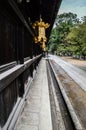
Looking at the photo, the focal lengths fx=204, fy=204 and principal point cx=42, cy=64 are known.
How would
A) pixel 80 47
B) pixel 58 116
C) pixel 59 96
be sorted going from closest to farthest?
1. pixel 58 116
2. pixel 59 96
3. pixel 80 47

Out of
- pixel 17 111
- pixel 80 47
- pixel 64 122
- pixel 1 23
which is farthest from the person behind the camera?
pixel 80 47

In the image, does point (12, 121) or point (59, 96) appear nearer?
point (12, 121)

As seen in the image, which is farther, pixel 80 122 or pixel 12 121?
pixel 80 122

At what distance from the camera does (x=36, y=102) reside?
5.84m

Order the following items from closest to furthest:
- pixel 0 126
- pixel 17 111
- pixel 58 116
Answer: pixel 0 126, pixel 17 111, pixel 58 116

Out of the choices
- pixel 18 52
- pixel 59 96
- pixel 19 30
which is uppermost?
pixel 19 30

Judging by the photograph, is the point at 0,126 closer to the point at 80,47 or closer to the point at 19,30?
the point at 19,30

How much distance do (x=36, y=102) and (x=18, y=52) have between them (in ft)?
5.90

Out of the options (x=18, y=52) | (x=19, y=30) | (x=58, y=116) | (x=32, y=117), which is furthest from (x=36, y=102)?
(x=19, y=30)

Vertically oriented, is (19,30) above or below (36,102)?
above

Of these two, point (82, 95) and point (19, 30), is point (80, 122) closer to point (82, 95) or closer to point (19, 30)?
point (19, 30)

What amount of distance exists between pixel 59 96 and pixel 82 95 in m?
0.88

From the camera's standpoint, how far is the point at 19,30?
186 inches

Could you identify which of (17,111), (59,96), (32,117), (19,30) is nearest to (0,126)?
(17,111)
